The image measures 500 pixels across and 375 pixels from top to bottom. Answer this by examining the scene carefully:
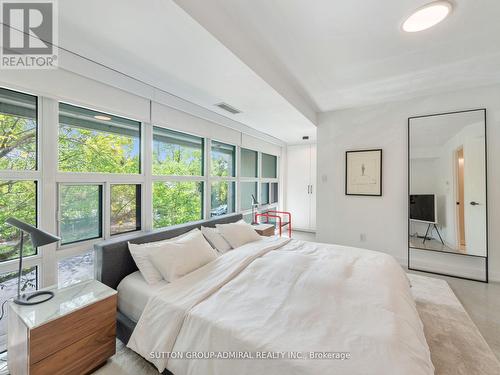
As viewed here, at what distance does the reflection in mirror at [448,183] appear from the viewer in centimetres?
307

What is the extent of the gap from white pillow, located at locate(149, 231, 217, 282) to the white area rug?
624mm

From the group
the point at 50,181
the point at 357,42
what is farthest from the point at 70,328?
the point at 357,42

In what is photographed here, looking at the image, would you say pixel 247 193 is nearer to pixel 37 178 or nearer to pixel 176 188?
pixel 176 188

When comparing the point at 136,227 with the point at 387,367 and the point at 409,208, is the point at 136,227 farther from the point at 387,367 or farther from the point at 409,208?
the point at 409,208

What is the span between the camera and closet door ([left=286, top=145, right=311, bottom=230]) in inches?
233

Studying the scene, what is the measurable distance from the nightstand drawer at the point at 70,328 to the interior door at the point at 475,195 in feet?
14.4

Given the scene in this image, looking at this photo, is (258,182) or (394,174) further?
(258,182)

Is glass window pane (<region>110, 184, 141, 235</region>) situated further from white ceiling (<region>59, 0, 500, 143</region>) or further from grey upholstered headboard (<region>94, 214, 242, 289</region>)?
white ceiling (<region>59, 0, 500, 143</region>)

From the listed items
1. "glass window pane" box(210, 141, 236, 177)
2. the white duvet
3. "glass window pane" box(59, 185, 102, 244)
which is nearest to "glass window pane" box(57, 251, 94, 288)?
"glass window pane" box(59, 185, 102, 244)

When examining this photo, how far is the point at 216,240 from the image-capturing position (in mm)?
2783

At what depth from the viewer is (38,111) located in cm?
184

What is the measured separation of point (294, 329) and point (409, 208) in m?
3.23

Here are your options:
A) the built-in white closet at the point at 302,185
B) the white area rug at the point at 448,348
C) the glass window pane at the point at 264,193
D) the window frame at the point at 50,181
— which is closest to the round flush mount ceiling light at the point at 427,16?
the white area rug at the point at 448,348

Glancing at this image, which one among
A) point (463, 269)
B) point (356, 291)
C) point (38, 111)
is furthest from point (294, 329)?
point (463, 269)
